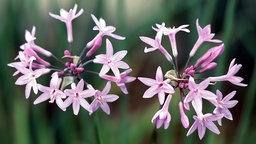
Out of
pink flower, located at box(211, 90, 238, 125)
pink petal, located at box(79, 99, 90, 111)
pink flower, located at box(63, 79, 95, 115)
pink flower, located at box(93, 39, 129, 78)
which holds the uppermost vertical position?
pink flower, located at box(93, 39, 129, 78)

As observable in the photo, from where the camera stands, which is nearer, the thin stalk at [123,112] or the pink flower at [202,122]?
the pink flower at [202,122]

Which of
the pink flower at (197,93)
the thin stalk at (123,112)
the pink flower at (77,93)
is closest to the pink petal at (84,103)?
Answer: the pink flower at (77,93)

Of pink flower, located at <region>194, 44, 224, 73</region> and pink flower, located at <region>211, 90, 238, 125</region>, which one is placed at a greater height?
pink flower, located at <region>194, 44, 224, 73</region>

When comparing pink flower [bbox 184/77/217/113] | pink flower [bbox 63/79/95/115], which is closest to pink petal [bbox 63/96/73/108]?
pink flower [bbox 63/79/95/115]

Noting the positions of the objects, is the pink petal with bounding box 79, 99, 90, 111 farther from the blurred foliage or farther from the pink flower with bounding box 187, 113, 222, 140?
the pink flower with bounding box 187, 113, 222, 140

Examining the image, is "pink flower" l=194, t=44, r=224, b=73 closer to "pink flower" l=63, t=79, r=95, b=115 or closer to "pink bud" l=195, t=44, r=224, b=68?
"pink bud" l=195, t=44, r=224, b=68

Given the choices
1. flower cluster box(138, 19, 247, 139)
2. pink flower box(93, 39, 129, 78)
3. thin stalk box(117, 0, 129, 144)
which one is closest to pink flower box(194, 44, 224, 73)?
flower cluster box(138, 19, 247, 139)

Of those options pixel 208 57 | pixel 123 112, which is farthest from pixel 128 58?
pixel 208 57

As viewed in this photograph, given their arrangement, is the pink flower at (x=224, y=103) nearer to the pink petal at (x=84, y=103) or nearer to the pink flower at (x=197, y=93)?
the pink flower at (x=197, y=93)

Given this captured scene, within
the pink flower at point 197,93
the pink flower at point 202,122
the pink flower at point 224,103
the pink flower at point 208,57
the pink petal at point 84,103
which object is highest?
the pink flower at point 208,57

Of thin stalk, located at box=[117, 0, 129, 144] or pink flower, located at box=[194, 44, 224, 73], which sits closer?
pink flower, located at box=[194, 44, 224, 73]
